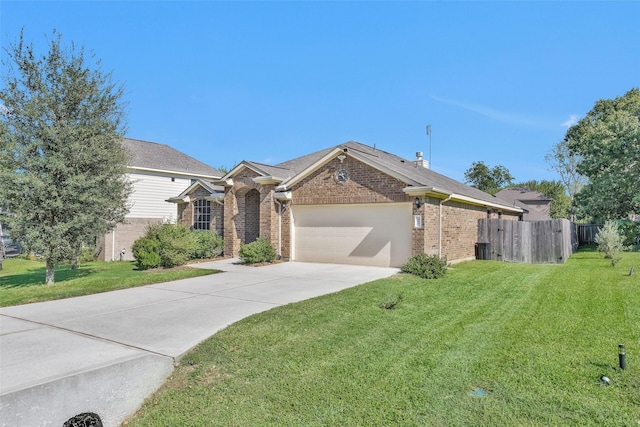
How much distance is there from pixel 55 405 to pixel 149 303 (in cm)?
435

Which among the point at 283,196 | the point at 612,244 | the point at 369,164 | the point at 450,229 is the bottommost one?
the point at 612,244

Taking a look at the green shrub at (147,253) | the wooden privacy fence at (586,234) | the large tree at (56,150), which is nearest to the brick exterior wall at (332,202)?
the green shrub at (147,253)

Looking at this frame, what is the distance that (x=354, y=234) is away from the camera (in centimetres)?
1398

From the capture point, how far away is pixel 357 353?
193 inches

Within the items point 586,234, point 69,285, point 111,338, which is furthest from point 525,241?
point 69,285

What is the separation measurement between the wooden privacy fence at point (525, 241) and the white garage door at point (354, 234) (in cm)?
566

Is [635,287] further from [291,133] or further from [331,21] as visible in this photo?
[291,133]

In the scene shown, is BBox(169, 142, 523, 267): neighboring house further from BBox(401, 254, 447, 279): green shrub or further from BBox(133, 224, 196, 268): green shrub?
BBox(133, 224, 196, 268): green shrub

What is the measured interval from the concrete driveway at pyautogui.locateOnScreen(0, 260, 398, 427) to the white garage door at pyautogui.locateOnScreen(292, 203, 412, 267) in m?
2.77

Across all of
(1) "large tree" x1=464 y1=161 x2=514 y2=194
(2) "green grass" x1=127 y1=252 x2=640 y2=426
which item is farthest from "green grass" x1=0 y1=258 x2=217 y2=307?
(1) "large tree" x1=464 y1=161 x2=514 y2=194

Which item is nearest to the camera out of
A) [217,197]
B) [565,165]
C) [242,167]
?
[242,167]

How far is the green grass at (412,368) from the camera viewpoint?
3498 mm

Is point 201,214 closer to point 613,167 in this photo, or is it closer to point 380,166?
point 380,166

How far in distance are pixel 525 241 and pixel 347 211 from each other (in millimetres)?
7740
